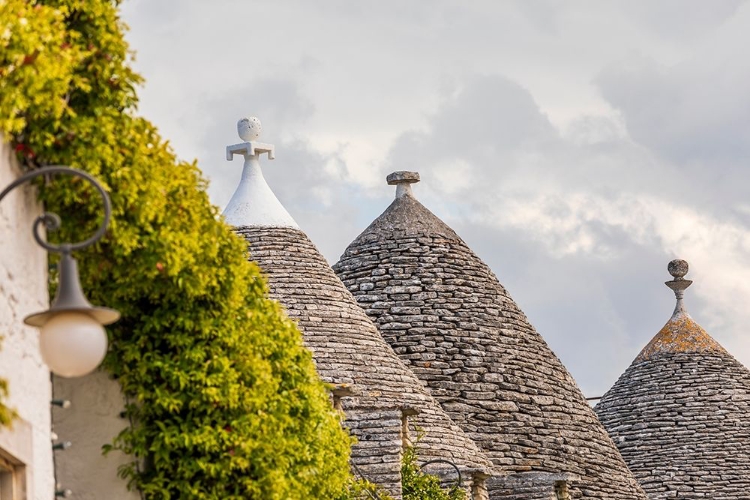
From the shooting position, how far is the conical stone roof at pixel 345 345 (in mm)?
19312

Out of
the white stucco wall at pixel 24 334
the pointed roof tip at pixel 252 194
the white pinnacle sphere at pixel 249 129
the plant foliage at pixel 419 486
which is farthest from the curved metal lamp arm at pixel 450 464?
the white stucco wall at pixel 24 334

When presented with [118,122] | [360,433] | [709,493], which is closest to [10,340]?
[118,122]

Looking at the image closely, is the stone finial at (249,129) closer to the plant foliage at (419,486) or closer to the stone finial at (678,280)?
the plant foliage at (419,486)

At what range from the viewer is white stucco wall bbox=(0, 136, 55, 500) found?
8.95m

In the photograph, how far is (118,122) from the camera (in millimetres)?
10094

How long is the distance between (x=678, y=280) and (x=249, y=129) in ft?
49.7

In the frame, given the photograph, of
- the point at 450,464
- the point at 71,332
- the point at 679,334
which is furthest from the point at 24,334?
the point at 679,334

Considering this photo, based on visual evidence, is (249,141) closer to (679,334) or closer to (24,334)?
(24,334)

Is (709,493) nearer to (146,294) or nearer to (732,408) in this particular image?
(732,408)

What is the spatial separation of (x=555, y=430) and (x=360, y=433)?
8.27m

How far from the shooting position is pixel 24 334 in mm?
9242

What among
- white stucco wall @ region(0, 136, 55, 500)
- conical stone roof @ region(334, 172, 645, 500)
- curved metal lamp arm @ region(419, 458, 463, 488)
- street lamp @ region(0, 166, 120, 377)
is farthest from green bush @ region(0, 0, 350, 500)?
conical stone roof @ region(334, 172, 645, 500)

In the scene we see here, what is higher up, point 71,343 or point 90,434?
point 90,434

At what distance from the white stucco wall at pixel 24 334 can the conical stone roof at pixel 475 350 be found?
14.8 m
